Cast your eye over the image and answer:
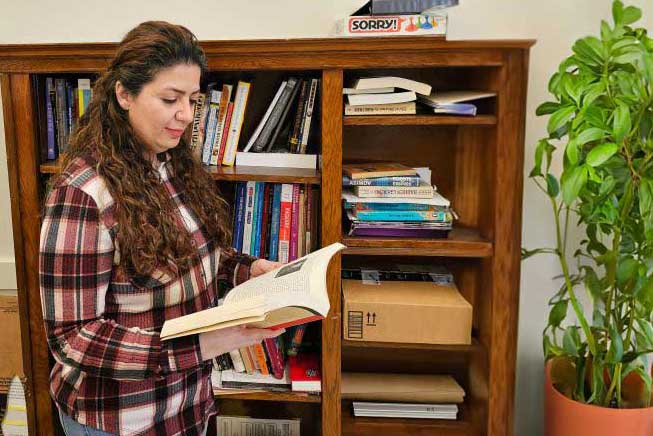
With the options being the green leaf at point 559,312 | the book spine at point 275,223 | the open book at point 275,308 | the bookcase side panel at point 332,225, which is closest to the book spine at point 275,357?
the bookcase side panel at point 332,225

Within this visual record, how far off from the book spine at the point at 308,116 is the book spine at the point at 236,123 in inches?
7.2

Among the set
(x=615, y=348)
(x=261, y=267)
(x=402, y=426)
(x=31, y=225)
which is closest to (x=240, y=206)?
(x=261, y=267)

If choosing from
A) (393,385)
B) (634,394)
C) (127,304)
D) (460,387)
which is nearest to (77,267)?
(127,304)

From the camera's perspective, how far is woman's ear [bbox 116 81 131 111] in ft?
4.27

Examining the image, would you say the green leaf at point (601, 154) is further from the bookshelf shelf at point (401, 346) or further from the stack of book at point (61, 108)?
the stack of book at point (61, 108)

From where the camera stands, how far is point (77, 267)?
119cm

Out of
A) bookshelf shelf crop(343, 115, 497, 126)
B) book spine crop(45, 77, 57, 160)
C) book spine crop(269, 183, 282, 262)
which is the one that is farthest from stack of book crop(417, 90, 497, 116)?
book spine crop(45, 77, 57, 160)

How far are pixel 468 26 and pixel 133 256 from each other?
1.34m

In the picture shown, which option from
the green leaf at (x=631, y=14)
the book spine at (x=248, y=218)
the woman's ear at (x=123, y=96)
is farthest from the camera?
the book spine at (x=248, y=218)

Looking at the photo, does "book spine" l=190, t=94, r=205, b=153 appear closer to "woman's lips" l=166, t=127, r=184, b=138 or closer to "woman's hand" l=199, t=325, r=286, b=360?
"woman's lips" l=166, t=127, r=184, b=138

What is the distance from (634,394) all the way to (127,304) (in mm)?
1440

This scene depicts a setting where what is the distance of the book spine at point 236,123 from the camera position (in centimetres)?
189

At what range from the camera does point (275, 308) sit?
108 centimetres

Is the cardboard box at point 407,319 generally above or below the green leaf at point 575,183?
below
